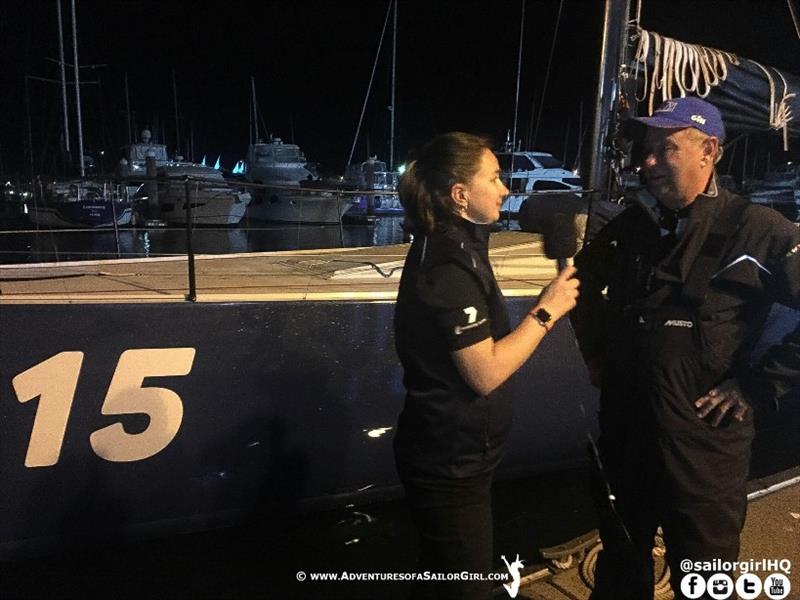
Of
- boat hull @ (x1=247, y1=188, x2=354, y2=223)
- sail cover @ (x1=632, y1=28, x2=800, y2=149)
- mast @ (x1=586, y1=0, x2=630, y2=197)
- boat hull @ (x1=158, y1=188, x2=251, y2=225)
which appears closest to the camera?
mast @ (x1=586, y1=0, x2=630, y2=197)

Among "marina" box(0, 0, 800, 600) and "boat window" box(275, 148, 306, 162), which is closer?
"marina" box(0, 0, 800, 600)

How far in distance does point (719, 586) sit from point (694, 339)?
87 cm

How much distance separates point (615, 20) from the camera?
427cm

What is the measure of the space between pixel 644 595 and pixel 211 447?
7.32ft

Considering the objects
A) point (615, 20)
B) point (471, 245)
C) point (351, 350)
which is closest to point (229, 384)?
point (351, 350)

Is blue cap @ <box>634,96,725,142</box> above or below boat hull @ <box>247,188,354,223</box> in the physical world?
above

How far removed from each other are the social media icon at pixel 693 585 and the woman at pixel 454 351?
718mm

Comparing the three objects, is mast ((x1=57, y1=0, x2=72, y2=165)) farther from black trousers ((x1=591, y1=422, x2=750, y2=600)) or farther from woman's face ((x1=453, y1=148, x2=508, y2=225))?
black trousers ((x1=591, y1=422, x2=750, y2=600))

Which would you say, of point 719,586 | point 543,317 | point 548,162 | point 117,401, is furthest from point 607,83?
point 548,162

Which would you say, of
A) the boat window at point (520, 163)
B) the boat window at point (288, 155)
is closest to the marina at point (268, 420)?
the boat window at point (520, 163)

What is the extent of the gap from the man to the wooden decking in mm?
1750

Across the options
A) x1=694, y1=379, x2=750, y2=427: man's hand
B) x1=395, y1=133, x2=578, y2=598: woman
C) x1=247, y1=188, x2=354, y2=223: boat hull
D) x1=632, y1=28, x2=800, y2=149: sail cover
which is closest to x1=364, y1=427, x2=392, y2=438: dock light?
x1=395, y1=133, x2=578, y2=598: woman

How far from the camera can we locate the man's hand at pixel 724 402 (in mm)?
2037

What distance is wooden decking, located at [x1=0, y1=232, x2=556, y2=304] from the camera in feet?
11.2
